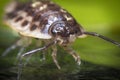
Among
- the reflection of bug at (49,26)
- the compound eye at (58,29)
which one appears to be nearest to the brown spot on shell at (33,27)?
the reflection of bug at (49,26)

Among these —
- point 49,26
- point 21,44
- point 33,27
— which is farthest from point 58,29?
point 21,44

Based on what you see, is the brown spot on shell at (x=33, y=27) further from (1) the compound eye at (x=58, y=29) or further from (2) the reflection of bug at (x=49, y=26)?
(1) the compound eye at (x=58, y=29)

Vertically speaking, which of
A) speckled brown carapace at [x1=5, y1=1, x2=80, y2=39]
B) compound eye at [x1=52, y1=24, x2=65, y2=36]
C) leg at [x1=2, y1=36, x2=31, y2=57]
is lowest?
leg at [x1=2, y1=36, x2=31, y2=57]

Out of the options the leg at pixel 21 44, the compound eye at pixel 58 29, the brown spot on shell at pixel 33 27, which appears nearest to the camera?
the compound eye at pixel 58 29

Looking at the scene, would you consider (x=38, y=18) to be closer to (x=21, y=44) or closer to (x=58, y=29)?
(x=58, y=29)

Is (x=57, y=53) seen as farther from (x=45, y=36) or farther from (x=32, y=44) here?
(x=32, y=44)

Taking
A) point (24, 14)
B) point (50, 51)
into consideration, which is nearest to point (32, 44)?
point (24, 14)

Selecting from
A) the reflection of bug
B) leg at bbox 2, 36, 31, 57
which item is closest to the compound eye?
the reflection of bug

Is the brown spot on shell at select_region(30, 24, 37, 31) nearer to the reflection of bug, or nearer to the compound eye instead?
the reflection of bug
